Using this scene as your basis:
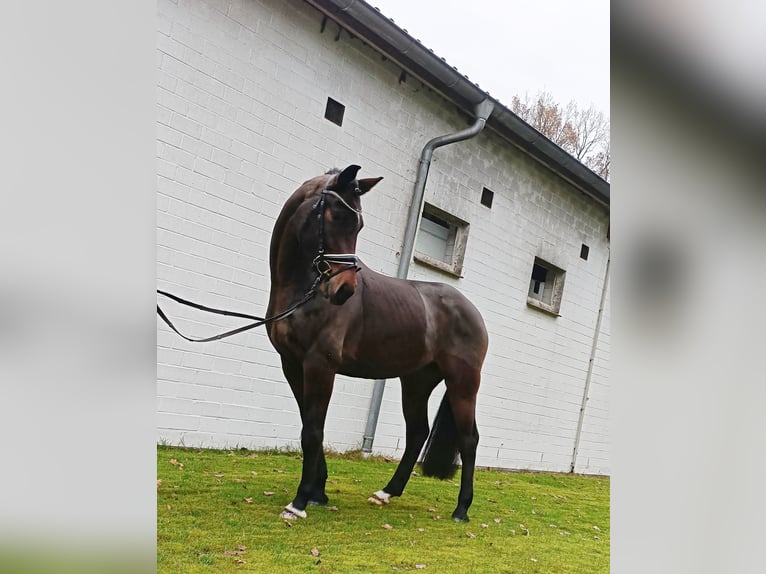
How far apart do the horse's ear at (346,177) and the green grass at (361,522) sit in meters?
0.87

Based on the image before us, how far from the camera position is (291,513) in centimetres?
166

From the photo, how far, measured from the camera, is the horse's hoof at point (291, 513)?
1.64 meters

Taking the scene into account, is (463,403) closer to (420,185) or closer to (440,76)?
(420,185)

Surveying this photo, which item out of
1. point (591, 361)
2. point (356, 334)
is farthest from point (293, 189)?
point (591, 361)

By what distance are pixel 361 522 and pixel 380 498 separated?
192 mm

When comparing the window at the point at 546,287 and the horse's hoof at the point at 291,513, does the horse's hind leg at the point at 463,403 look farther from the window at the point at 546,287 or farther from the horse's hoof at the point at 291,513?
the horse's hoof at the point at 291,513

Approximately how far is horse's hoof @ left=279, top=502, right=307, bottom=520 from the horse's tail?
594mm
